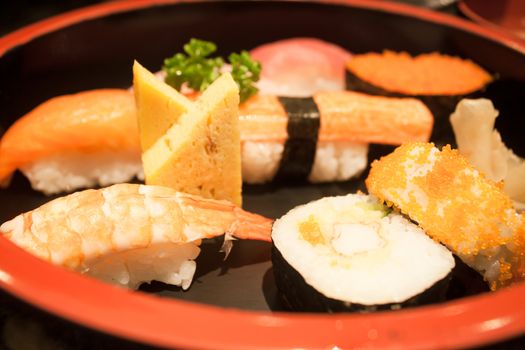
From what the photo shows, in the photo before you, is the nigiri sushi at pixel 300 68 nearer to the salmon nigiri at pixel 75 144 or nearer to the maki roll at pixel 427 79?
the maki roll at pixel 427 79

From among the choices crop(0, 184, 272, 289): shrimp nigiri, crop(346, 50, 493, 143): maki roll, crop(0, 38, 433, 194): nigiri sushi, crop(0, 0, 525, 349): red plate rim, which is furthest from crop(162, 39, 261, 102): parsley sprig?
crop(0, 0, 525, 349): red plate rim

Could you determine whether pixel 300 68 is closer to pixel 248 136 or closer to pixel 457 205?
pixel 248 136

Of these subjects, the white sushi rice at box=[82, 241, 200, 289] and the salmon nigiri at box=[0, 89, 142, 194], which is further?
the salmon nigiri at box=[0, 89, 142, 194]

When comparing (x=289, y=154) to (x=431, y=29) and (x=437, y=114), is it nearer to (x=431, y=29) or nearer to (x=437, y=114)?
(x=437, y=114)

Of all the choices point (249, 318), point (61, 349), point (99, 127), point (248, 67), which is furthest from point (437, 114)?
point (61, 349)

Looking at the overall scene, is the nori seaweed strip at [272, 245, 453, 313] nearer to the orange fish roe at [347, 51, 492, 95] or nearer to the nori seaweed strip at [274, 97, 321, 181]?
the nori seaweed strip at [274, 97, 321, 181]

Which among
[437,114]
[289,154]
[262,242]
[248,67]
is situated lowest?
[262,242]
